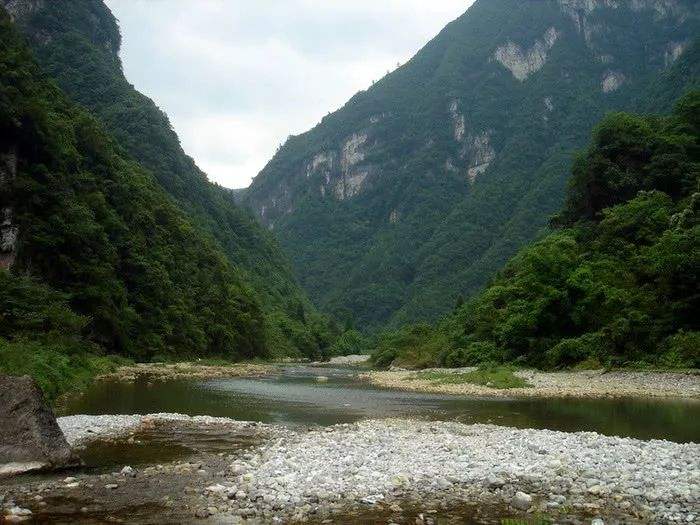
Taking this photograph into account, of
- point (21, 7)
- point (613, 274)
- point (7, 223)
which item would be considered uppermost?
point (21, 7)

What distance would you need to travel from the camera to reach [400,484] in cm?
1037

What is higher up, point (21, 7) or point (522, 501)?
point (21, 7)

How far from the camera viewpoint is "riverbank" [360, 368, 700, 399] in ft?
86.7

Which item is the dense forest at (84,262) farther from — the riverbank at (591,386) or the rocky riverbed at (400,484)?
the riverbank at (591,386)

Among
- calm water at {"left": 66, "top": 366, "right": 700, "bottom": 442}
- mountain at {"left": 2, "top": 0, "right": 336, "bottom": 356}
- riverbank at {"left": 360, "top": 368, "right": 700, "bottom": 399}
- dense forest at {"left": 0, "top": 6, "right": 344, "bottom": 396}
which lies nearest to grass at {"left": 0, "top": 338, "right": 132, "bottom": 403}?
dense forest at {"left": 0, "top": 6, "right": 344, "bottom": 396}

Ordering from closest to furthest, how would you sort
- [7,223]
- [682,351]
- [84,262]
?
[682,351] < [7,223] < [84,262]

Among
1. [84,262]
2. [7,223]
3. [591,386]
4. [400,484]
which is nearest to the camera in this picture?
[400,484]

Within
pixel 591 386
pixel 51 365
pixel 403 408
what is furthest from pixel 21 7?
pixel 591 386

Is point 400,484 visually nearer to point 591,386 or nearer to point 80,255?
point 591,386

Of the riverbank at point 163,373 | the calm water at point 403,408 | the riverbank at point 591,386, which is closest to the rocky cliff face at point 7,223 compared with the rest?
the riverbank at point 163,373

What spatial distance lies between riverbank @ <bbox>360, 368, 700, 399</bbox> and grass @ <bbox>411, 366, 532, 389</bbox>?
1.20 feet

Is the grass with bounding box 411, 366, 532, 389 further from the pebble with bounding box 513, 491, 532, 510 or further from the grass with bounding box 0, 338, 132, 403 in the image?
the pebble with bounding box 513, 491, 532, 510

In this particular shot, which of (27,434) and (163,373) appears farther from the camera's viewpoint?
(163,373)

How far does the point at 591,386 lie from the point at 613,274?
48.3 feet
